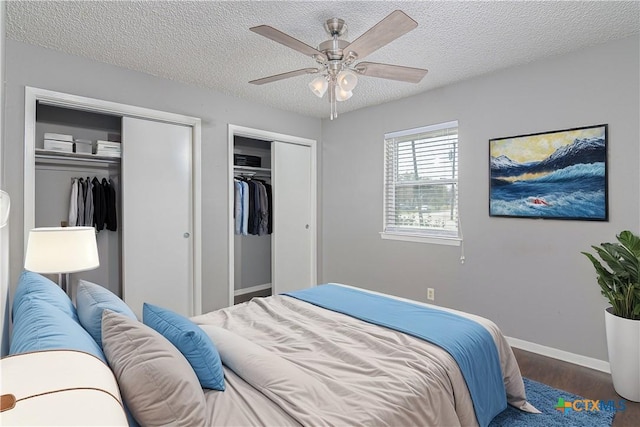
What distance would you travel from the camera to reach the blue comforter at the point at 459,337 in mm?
1656

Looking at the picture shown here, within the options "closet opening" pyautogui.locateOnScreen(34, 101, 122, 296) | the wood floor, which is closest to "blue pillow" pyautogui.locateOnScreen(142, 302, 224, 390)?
the wood floor

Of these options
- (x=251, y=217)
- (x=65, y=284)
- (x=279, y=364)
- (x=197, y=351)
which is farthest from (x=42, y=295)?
(x=251, y=217)

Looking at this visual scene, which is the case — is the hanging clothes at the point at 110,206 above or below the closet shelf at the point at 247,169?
below

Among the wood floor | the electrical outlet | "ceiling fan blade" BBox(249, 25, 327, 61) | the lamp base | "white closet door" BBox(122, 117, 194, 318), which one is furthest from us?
the electrical outlet

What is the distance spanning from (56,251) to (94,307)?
0.76 m

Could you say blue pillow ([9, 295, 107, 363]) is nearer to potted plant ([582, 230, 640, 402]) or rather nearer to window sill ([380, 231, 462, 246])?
potted plant ([582, 230, 640, 402])

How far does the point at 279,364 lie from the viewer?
1.42m

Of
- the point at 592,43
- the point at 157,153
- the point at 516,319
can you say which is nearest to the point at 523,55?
the point at 592,43

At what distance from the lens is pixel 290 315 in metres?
2.16

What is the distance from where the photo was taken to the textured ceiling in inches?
81.7

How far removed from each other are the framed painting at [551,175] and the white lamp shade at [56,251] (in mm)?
3172

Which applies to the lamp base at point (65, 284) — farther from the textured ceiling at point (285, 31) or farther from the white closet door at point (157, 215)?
the textured ceiling at point (285, 31)

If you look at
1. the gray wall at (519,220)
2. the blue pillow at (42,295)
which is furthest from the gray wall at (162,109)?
the gray wall at (519,220)

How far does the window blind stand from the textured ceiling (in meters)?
0.71
